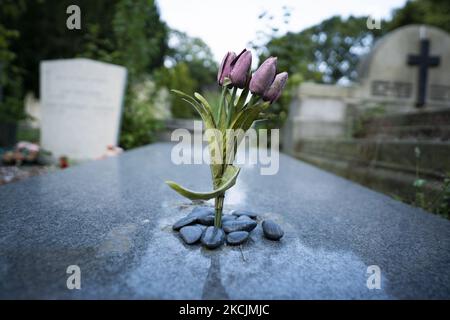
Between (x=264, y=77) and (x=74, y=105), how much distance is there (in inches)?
182

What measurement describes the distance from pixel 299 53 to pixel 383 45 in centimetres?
167

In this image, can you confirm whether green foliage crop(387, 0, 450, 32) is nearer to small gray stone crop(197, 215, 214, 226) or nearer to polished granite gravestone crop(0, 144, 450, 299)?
polished granite gravestone crop(0, 144, 450, 299)

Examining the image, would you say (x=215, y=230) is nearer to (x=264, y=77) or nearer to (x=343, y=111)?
(x=264, y=77)

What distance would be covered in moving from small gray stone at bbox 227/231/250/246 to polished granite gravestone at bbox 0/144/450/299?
0.03 m

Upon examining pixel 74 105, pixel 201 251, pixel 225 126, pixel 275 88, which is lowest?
pixel 201 251

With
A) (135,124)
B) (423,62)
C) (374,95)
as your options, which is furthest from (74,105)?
(423,62)

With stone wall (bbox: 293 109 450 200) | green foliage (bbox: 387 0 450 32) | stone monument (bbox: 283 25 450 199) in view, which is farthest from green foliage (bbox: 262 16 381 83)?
stone wall (bbox: 293 109 450 200)

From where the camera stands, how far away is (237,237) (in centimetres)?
104

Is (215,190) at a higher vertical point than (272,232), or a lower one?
higher

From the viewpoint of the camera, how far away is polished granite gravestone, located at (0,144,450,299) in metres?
0.74

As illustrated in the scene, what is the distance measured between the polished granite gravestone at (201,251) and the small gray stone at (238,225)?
0.05 metres

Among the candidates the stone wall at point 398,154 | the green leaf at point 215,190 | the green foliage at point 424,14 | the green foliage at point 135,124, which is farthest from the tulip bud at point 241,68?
the green foliage at point 424,14

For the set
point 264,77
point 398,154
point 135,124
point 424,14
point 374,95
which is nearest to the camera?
point 264,77
